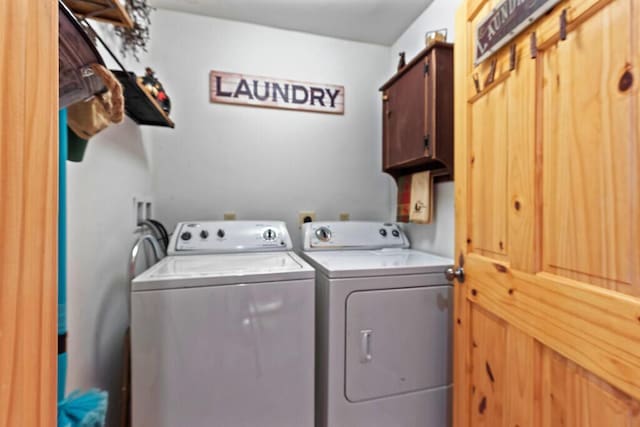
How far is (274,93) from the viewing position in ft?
7.18

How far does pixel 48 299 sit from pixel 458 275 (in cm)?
122

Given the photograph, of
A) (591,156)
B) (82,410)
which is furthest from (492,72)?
(82,410)

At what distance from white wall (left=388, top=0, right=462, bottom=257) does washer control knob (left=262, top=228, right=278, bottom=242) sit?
0.98 metres

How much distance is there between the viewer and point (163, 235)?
1.83m

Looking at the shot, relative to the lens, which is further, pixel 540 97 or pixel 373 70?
pixel 373 70

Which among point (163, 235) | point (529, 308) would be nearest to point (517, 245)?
point (529, 308)

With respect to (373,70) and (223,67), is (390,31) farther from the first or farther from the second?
(223,67)

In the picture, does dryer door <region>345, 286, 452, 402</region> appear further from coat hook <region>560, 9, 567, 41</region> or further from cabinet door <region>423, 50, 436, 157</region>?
coat hook <region>560, 9, 567, 41</region>

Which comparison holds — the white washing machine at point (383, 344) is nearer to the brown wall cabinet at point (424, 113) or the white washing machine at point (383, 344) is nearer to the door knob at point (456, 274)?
the door knob at point (456, 274)

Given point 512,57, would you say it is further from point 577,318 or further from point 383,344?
point 383,344

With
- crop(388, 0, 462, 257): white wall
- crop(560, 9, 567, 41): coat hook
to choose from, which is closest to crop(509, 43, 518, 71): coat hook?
crop(560, 9, 567, 41): coat hook

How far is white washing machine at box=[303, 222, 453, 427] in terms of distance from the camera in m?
1.28

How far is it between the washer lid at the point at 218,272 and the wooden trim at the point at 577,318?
73 centimetres

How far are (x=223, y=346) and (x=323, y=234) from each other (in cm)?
97
